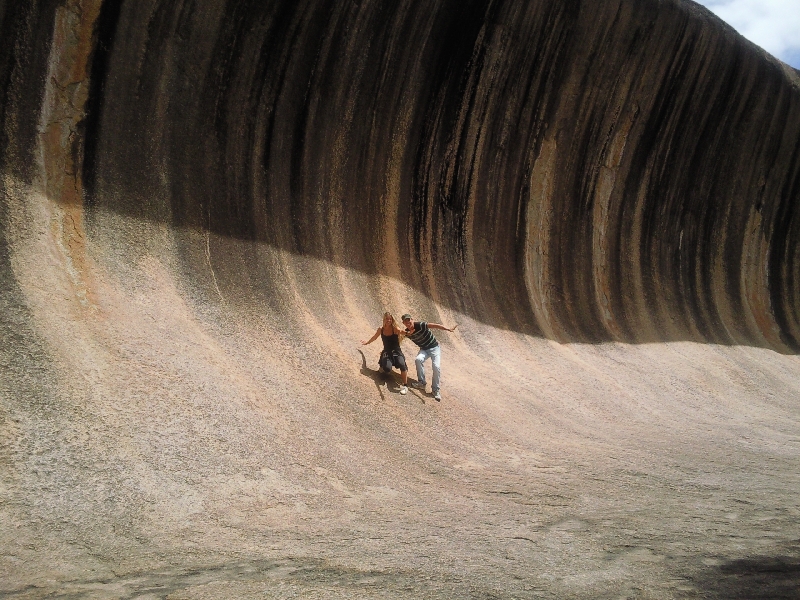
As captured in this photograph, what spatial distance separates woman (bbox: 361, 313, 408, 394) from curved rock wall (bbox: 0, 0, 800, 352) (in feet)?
4.09

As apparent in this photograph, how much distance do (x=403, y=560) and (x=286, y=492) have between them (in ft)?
4.29

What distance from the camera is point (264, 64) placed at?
717cm

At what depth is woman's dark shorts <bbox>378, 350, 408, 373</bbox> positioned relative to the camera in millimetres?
6473

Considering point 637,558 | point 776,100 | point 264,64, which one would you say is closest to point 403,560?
point 637,558

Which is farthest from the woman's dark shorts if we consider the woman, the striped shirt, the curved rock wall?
the curved rock wall

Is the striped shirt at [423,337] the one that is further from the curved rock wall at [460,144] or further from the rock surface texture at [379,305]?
the curved rock wall at [460,144]

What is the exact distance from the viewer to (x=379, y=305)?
784cm

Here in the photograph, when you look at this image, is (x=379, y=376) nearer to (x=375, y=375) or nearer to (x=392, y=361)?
(x=375, y=375)

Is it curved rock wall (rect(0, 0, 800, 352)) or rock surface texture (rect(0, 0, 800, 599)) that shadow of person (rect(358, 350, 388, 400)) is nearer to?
rock surface texture (rect(0, 0, 800, 599))

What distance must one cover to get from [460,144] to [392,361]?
400 centimetres

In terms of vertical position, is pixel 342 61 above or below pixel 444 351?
above

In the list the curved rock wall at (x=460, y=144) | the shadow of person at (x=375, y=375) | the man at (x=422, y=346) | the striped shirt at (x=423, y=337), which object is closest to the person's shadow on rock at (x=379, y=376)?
the shadow of person at (x=375, y=375)

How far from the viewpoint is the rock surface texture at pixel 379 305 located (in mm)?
3430

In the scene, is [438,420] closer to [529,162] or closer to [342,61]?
[342,61]
